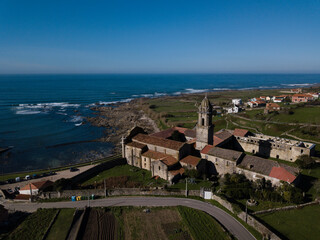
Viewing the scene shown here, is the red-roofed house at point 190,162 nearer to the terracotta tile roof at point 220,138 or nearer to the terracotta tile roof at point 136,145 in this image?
the terracotta tile roof at point 220,138

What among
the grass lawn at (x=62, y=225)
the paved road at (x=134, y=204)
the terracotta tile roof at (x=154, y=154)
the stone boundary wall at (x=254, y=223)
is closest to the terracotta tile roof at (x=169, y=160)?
the terracotta tile roof at (x=154, y=154)


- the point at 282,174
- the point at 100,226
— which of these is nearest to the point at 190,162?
the point at 282,174

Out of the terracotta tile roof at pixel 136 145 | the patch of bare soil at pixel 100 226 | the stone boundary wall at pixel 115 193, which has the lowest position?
the patch of bare soil at pixel 100 226

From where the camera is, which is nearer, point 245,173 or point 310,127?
point 245,173

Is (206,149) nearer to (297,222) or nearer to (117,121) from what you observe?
(297,222)

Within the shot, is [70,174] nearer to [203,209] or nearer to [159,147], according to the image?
[159,147]

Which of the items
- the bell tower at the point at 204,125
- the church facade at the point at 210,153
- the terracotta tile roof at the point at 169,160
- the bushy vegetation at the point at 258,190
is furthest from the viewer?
the bell tower at the point at 204,125

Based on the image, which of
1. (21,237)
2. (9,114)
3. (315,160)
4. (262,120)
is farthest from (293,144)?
(9,114)
